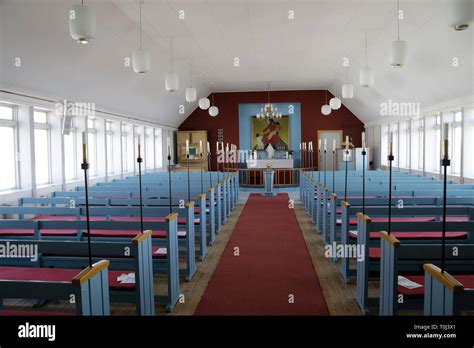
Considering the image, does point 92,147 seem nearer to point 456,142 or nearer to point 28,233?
point 28,233

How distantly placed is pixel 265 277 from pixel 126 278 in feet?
5.51

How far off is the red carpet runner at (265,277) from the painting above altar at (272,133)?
9.26 meters

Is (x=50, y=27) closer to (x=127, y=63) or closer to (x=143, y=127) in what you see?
(x=127, y=63)

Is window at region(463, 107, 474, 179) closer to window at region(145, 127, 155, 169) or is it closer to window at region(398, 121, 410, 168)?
window at region(398, 121, 410, 168)

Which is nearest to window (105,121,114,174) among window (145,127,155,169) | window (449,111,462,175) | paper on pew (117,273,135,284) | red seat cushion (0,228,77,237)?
window (145,127,155,169)

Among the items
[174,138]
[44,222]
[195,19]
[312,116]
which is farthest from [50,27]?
[312,116]

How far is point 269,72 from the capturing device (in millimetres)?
12156

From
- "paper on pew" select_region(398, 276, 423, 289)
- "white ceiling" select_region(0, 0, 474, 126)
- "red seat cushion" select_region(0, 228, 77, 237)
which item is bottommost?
"paper on pew" select_region(398, 276, 423, 289)

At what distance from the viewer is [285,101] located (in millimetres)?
16234

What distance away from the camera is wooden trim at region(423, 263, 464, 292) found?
6.10 feet

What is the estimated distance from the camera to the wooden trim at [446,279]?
1859 millimetres

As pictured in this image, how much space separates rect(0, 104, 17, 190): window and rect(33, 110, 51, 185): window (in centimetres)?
62

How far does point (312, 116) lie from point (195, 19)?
10078 millimetres

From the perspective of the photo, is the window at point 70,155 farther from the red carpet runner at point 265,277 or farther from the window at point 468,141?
the window at point 468,141
